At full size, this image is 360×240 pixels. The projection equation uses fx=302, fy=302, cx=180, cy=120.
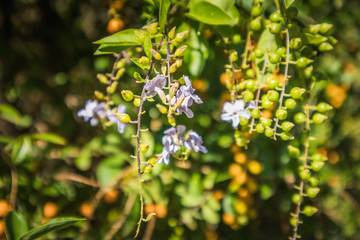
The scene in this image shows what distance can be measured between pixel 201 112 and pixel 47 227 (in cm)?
82

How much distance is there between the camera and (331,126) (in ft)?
6.17

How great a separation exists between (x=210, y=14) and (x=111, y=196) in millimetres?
1036

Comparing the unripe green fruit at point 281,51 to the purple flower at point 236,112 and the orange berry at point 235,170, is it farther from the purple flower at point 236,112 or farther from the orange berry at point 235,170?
the orange berry at point 235,170

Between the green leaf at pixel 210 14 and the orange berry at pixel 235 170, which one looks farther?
the orange berry at pixel 235 170

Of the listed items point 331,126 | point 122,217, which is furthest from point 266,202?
point 122,217

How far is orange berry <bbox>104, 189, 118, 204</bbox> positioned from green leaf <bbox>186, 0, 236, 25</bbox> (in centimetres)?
95

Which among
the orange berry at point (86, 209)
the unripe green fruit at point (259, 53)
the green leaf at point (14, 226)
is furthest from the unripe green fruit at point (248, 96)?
the orange berry at point (86, 209)

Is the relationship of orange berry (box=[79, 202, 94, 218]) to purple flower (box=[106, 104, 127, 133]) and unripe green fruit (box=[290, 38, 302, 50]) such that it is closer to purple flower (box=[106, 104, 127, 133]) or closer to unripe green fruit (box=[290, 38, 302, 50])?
purple flower (box=[106, 104, 127, 133])

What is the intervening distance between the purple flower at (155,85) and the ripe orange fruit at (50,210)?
3.18ft

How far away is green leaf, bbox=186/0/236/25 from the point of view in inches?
33.1

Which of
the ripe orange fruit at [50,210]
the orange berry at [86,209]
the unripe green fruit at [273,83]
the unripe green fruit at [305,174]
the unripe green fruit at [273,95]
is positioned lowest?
the orange berry at [86,209]

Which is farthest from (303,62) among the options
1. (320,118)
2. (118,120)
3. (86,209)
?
(86,209)

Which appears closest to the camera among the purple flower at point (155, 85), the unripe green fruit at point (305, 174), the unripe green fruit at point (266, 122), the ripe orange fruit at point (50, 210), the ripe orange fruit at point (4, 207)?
the purple flower at point (155, 85)

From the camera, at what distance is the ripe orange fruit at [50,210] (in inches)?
55.7
